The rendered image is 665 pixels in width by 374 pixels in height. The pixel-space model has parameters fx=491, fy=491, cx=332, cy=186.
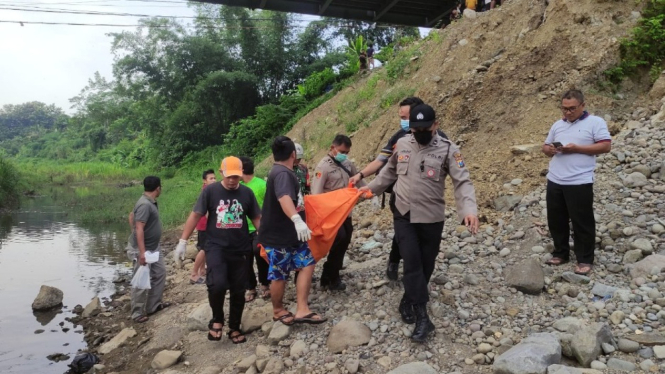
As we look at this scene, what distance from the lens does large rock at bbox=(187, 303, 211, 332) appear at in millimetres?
5195

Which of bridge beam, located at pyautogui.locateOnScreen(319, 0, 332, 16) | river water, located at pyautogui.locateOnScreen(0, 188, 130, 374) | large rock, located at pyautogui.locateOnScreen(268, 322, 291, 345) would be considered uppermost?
bridge beam, located at pyautogui.locateOnScreen(319, 0, 332, 16)

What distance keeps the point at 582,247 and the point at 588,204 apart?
41 cm

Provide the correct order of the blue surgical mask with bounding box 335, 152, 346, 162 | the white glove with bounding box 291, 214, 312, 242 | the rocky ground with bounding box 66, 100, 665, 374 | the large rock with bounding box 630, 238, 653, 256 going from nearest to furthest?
the rocky ground with bounding box 66, 100, 665, 374
the white glove with bounding box 291, 214, 312, 242
the large rock with bounding box 630, 238, 653, 256
the blue surgical mask with bounding box 335, 152, 346, 162

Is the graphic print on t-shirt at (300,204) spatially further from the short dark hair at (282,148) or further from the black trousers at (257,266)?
the black trousers at (257,266)

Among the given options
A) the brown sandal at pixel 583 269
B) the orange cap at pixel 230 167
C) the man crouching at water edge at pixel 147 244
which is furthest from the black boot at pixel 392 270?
the man crouching at water edge at pixel 147 244

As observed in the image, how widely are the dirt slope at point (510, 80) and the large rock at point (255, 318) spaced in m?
→ 3.43

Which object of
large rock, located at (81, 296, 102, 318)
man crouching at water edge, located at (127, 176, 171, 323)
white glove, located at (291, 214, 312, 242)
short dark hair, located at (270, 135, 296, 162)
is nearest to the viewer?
white glove, located at (291, 214, 312, 242)

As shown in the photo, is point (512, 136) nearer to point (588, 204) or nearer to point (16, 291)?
point (588, 204)

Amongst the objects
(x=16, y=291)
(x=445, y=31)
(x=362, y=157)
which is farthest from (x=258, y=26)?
(x=16, y=291)

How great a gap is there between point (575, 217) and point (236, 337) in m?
3.35

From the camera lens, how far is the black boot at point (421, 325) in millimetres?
3811

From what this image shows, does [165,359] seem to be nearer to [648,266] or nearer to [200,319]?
[200,319]

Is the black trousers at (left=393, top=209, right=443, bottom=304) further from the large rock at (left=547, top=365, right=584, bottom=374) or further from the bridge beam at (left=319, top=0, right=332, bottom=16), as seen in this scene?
the bridge beam at (left=319, top=0, right=332, bottom=16)

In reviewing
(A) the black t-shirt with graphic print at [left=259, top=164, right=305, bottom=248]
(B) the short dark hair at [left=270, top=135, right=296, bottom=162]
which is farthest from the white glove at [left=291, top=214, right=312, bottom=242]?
(B) the short dark hair at [left=270, top=135, right=296, bottom=162]
